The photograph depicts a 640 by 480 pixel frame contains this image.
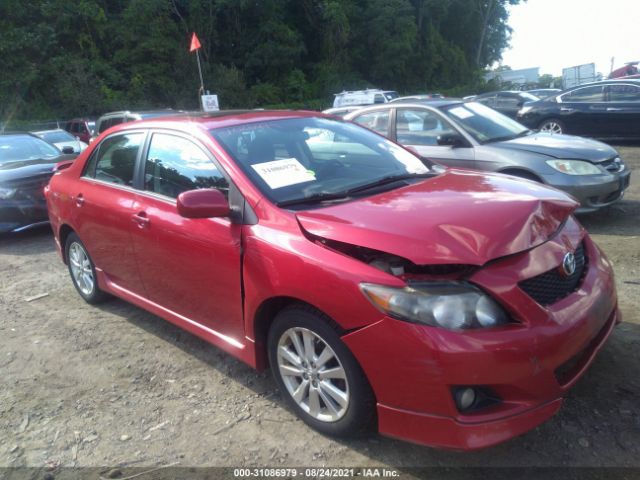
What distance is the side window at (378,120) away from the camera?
7184 millimetres

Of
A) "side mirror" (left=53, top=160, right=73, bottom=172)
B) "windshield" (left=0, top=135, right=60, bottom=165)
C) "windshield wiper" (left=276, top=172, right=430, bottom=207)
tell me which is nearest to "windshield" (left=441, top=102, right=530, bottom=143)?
"windshield wiper" (left=276, top=172, right=430, bottom=207)

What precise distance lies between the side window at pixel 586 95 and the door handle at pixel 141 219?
449 inches

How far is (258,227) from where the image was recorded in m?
2.93

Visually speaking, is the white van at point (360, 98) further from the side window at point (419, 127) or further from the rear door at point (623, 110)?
the side window at point (419, 127)

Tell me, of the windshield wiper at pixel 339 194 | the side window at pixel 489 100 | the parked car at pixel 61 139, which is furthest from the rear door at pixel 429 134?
the side window at pixel 489 100

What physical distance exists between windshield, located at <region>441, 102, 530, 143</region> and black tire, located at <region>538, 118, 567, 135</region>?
5940mm

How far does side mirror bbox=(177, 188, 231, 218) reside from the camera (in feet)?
9.60

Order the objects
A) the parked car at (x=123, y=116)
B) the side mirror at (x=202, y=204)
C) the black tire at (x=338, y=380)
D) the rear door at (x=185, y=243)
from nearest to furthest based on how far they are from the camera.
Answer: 1. the black tire at (x=338, y=380)
2. the side mirror at (x=202, y=204)
3. the rear door at (x=185, y=243)
4. the parked car at (x=123, y=116)

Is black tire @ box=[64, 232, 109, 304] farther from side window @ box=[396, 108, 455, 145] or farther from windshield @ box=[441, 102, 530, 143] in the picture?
windshield @ box=[441, 102, 530, 143]

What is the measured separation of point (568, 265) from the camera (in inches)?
104

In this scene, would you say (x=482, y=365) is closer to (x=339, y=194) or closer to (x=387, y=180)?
(x=339, y=194)

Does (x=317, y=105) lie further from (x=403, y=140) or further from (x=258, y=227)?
(x=258, y=227)

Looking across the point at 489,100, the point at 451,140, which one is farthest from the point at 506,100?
the point at 451,140

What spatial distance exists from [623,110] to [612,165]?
21.4ft
